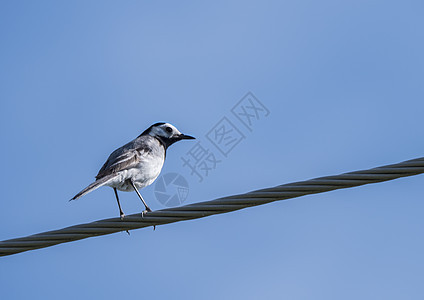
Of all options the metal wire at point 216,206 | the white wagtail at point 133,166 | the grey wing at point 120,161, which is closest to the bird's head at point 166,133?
the white wagtail at point 133,166

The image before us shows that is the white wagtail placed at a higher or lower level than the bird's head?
lower

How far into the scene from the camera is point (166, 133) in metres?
11.2

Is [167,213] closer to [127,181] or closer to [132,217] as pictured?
[132,217]

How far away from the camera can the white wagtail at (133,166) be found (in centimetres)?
891

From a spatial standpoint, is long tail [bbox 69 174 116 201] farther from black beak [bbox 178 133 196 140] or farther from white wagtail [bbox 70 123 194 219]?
black beak [bbox 178 133 196 140]

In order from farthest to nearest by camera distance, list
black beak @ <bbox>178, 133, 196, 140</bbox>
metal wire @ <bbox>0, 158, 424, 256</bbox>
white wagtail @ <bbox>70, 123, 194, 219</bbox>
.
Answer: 1. black beak @ <bbox>178, 133, 196, 140</bbox>
2. white wagtail @ <bbox>70, 123, 194, 219</bbox>
3. metal wire @ <bbox>0, 158, 424, 256</bbox>

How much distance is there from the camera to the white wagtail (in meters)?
8.91

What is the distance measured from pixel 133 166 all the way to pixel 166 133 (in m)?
2.03

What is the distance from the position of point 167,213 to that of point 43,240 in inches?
43.3

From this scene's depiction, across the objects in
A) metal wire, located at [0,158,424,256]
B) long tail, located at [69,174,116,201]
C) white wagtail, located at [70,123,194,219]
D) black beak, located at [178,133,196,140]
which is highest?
black beak, located at [178,133,196,140]

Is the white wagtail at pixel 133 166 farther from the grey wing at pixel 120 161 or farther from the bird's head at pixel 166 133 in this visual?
the bird's head at pixel 166 133

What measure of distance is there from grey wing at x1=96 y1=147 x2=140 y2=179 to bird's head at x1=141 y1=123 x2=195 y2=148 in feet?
4.98

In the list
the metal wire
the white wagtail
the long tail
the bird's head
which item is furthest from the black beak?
the metal wire

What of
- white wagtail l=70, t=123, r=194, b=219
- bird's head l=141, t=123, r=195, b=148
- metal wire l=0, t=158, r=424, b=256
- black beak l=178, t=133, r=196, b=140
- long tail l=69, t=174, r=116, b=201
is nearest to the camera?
metal wire l=0, t=158, r=424, b=256
